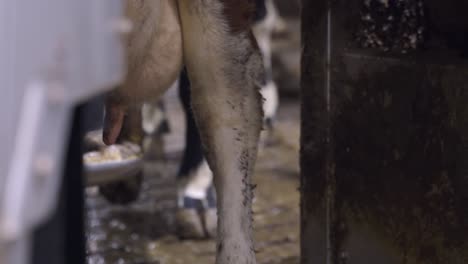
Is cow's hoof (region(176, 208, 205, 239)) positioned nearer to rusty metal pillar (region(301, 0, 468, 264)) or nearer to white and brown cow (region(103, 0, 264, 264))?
rusty metal pillar (region(301, 0, 468, 264))

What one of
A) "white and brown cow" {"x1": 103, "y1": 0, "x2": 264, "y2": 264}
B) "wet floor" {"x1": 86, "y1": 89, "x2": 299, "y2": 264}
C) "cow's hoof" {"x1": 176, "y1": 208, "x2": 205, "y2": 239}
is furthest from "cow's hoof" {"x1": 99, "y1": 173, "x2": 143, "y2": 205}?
"white and brown cow" {"x1": 103, "y1": 0, "x2": 264, "y2": 264}

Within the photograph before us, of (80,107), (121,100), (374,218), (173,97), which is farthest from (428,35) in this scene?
(173,97)

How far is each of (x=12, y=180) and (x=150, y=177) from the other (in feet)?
11.8

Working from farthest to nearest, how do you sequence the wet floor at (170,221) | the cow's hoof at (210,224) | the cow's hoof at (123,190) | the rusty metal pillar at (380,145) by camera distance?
the cow's hoof at (123,190), the cow's hoof at (210,224), the wet floor at (170,221), the rusty metal pillar at (380,145)

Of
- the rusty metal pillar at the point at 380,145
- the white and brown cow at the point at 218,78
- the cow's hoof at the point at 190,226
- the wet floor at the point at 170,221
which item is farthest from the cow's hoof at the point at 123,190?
the white and brown cow at the point at 218,78

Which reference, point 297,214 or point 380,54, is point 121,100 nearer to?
point 380,54

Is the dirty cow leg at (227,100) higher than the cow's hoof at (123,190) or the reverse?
higher

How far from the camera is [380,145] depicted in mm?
2434

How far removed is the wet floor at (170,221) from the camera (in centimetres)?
333

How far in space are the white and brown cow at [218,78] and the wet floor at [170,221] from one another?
0.72 meters

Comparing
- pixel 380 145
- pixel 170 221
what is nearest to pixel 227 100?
pixel 380 145

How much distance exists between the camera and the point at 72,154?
1285 millimetres

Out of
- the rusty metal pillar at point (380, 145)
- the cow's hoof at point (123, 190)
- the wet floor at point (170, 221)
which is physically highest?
the rusty metal pillar at point (380, 145)

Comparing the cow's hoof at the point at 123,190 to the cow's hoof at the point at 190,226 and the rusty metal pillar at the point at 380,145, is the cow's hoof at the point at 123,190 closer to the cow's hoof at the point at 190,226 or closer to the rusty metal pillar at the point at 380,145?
the cow's hoof at the point at 190,226
